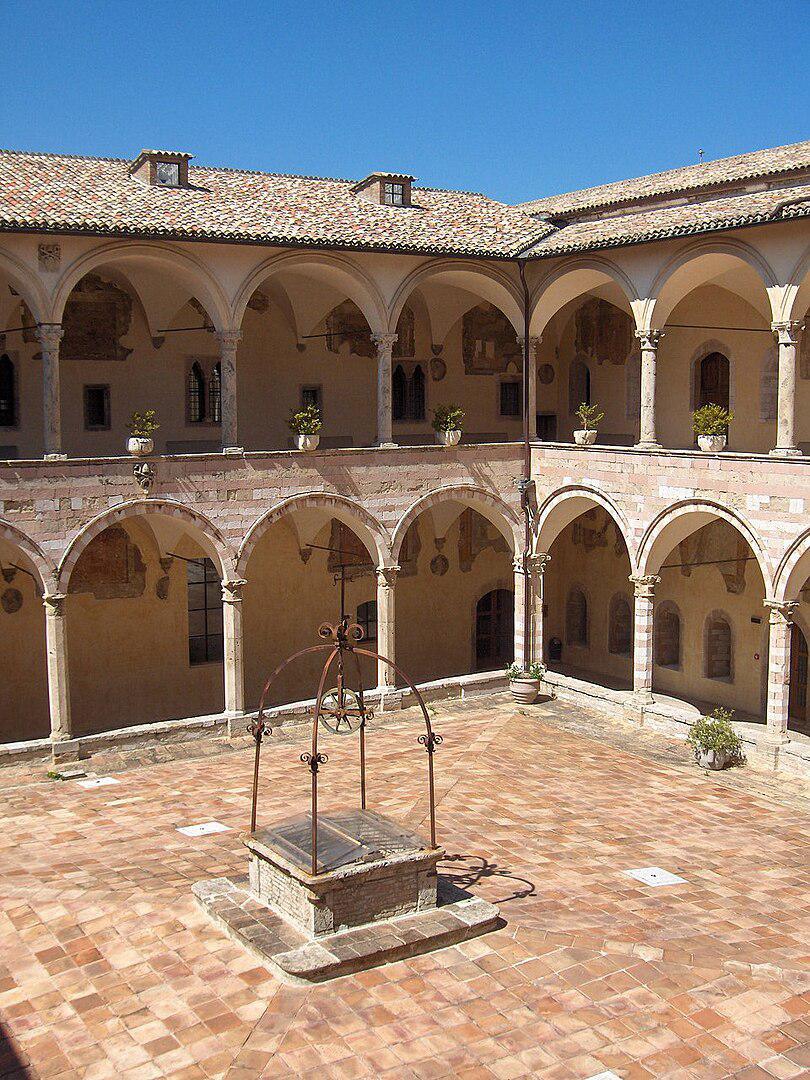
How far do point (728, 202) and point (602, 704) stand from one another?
8170 millimetres

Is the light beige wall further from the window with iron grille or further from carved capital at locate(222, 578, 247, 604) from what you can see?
carved capital at locate(222, 578, 247, 604)

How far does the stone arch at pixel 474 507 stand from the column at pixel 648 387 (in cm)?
303

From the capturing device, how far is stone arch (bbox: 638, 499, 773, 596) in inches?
679

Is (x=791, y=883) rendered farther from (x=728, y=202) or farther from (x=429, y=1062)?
(x=728, y=202)

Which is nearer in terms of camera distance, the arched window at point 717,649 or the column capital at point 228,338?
the column capital at point 228,338

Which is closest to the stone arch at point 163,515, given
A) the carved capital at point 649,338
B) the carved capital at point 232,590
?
the carved capital at point 232,590

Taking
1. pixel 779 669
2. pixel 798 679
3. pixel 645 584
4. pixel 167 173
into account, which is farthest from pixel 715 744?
pixel 167 173

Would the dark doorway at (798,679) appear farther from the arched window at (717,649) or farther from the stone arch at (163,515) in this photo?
the stone arch at (163,515)

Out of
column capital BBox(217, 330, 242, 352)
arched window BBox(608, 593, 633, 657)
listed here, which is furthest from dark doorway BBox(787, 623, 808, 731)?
column capital BBox(217, 330, 242, 352)

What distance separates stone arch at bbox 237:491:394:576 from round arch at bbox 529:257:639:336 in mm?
4486

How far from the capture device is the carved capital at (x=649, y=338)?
18.8 m

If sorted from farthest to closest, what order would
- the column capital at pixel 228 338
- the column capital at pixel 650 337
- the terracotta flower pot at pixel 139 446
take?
1. the column capital at pixel 650 337
2. the column capital at pixel 228 338
3. the terracotta flower pot at pixel 139 446

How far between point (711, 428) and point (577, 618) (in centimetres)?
791

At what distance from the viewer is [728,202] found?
1819 centimetres
